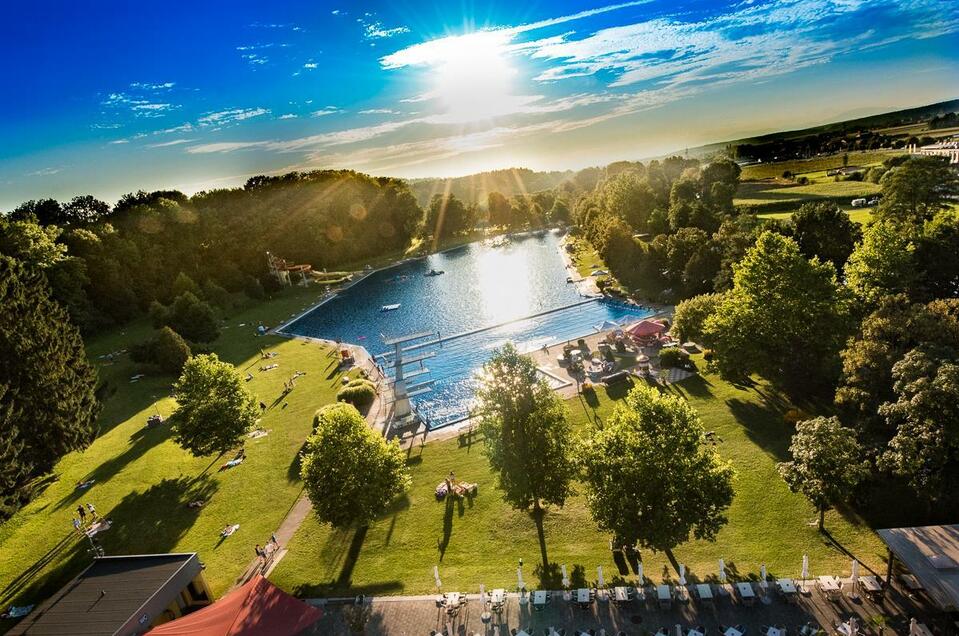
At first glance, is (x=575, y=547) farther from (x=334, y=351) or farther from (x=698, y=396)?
(x=334, y=351)

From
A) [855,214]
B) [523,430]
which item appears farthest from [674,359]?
[855,214]

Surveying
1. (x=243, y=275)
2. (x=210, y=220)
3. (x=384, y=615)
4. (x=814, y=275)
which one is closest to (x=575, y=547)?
(x=384, y=615)

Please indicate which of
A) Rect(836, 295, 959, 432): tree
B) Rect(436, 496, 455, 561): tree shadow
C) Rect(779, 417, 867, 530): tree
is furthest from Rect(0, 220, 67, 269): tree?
A: Rect(836, 295, 959, 432): tree

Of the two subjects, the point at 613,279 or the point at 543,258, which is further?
the point at 543,258

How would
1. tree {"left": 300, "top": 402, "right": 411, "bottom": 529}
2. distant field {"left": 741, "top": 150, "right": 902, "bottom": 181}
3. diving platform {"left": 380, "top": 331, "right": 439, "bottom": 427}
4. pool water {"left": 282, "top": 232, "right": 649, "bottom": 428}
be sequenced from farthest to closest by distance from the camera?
distant field {"left": 741, "top": 150, "right": 902, "bottom": 181} < pool water {"left": 282, "top": 232, "right": 649, "bottom": 428} < diving platform {"left": 380, "top": 331, "right": 439, "bottom": 427} < tree {"left": 300, "top": 402, "right": 411, "bottom": 529}

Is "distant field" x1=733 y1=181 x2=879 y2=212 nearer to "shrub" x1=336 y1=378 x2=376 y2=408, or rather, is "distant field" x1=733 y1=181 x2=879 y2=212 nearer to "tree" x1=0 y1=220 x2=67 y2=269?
"shrub" x1=336 y1=378 x2=376 y2=408

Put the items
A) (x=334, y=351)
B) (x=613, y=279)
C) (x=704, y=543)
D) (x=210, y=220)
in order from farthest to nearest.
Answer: (x=210, y=220), (x=613, y=279), (x=334, y=351), (x=704, y=543)

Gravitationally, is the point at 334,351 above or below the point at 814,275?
below
